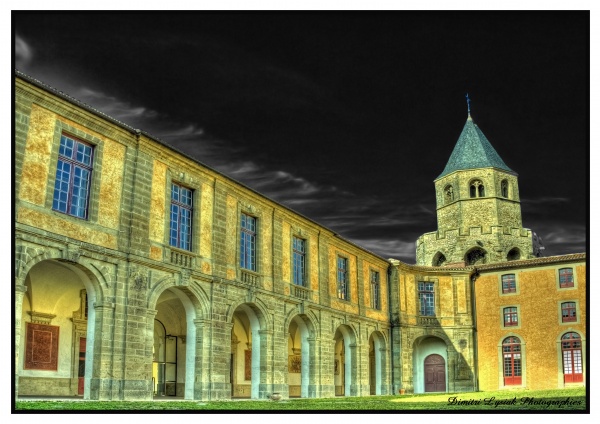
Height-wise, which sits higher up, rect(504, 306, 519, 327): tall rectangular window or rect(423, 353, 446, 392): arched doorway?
rect(504, 306, 519, 327): tall rectangular window

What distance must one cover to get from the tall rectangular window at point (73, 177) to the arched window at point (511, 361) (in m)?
27.7

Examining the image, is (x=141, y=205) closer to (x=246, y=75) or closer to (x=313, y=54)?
(x=246, y=75)

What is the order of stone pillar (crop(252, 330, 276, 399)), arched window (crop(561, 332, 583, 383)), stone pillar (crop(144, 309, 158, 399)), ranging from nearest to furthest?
stone pillar (crop(144, 309, 158, 399)) < stone pillar (crop(252, 330, 276, 399)) < arched window (crop(561, 332, 583, 383))

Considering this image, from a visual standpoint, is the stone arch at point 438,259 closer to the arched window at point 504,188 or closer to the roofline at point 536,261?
the arched window at point 504,188

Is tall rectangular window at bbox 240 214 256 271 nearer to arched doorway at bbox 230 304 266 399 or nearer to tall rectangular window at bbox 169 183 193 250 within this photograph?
arched doorway at bbox 230 304 266 399

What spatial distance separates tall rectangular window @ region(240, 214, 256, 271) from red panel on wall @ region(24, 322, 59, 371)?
7.03m

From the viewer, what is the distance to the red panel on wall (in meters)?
21.6

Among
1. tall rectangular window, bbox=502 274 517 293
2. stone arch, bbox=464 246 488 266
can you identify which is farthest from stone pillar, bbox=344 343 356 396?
stone arch, bbox=464 246 488 266

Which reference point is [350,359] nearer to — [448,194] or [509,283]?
[509,283]

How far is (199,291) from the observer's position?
22.7 meters

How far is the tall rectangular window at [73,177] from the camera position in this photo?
18.2 meters

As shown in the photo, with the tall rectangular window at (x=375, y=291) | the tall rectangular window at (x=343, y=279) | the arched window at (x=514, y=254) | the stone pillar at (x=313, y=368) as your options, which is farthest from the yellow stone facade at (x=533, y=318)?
the arched window at (x=514, y=254)

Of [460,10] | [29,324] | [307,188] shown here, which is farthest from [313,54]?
[307,188]

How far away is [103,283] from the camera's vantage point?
1894 cm
